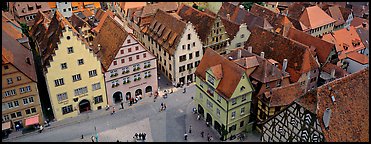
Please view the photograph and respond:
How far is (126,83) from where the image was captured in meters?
61.3

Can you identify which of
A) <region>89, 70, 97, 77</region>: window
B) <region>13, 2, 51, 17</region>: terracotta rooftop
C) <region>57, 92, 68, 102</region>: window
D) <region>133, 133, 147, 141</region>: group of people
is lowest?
<region>133, 133, 147, 141</region>: group of people

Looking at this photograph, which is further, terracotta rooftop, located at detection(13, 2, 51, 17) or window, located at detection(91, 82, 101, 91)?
terracotta rooftop, located at detection(13, 2, 51, 17)

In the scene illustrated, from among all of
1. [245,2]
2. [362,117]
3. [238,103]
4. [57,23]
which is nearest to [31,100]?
[57,23]

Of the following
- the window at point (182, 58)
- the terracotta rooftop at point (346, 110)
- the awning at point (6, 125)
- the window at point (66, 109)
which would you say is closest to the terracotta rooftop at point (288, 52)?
the window at point (182, 58)

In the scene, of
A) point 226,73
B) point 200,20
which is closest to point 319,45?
point 200,20

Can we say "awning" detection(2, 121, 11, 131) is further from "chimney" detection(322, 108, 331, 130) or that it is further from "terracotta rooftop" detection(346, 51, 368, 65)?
"terracotta rooftop" detection(346, 51, 368, 65)

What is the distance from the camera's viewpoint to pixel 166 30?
68.8m

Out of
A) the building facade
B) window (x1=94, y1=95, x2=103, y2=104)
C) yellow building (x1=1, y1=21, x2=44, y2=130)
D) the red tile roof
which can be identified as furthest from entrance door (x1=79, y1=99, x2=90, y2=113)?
the red tile roof

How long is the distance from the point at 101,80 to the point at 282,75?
92.8 feet

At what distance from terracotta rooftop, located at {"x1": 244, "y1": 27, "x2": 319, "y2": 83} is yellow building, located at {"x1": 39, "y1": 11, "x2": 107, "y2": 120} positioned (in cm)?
2803

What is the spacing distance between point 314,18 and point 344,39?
585 inches

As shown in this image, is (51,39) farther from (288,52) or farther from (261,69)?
(288,52)

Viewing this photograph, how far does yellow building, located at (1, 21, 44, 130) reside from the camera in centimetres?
5172

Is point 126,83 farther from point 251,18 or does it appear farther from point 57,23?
point 251,18
